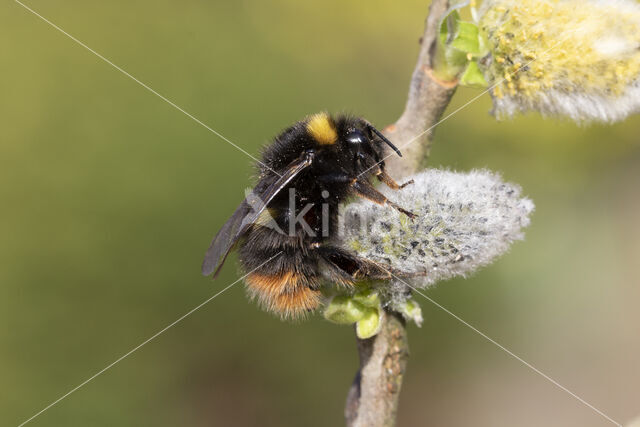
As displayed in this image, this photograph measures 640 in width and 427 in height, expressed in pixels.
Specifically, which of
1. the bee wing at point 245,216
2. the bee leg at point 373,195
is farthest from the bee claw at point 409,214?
the bee wing at point 245,216

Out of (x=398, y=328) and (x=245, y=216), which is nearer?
(x=245, y=216)

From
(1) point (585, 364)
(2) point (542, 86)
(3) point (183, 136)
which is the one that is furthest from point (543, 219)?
(2) point (542, 86)

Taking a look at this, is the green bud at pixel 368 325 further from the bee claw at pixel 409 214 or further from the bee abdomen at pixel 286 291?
the bee claw at pixel 409 214

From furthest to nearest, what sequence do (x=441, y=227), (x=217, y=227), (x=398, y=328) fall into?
(x=217, y=227) → (x=398, y=328) → (x=441, y=227)

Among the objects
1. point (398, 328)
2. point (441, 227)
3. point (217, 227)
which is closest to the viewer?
point (441, 227)

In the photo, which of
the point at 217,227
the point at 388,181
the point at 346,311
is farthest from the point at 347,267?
the point at 217,227

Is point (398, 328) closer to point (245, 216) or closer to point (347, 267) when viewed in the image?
point (347, 267)

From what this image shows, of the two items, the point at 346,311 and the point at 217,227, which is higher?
the point at 217,227

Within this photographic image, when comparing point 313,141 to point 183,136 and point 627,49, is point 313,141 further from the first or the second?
point 183,136
